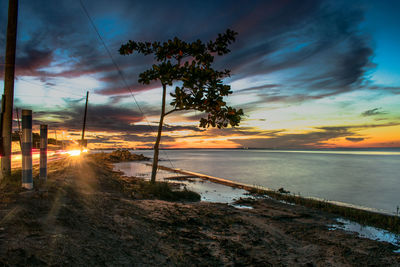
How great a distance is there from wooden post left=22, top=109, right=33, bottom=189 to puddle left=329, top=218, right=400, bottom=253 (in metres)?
10.0

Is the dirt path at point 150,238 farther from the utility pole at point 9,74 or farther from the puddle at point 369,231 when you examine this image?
the utility pole at point 9,74

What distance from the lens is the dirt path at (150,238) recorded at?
3607mm

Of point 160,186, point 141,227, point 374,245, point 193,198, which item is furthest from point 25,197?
point 374,245

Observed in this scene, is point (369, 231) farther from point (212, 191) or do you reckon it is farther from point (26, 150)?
point (26, 150)

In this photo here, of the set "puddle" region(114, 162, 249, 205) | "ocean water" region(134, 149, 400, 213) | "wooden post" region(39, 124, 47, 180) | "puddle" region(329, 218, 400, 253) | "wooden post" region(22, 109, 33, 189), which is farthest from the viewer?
"ocean water" region(134, 149, 400, 213)

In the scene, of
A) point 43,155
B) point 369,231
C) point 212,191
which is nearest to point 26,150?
point 43,155

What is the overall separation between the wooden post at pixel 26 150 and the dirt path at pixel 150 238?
884mm

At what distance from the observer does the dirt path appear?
3607 millimetres

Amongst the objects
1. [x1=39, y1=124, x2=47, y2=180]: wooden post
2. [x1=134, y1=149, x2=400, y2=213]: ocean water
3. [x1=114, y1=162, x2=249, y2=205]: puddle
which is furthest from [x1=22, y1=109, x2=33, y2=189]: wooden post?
[x1=134, y1=149, x2=400, y2=213]: ocean water

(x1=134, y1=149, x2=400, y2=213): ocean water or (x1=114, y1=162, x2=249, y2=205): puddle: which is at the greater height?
(x1=114, y1=162, x2=249, y2=205): puddle

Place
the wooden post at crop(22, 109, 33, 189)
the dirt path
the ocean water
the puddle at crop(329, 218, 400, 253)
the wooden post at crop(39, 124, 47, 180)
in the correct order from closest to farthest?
1. the dirt path
2. the wooden post at crop(22, 109, 33, 189)
3. the puddle at crop(329, 218, 400, 253)
4. the wooden post at crop(39, 124, 47, 180)
5. the ocean water

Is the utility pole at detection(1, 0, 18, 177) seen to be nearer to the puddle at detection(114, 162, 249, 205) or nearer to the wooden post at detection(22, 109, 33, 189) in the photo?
the wooden post at detection(22, 109, 33, 189)

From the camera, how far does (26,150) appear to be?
6.75m

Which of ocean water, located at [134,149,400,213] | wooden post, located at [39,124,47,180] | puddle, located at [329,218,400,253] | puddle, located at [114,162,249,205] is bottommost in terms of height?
ocean water, located at [134,149,400,213]
